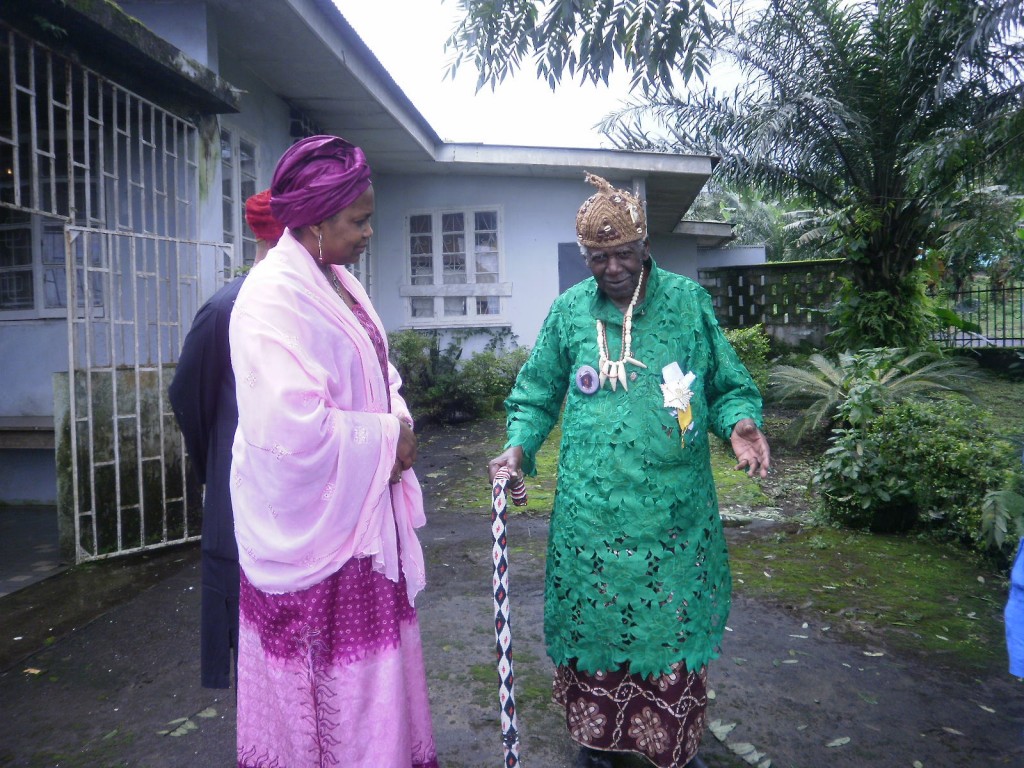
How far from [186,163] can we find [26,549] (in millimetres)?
2920

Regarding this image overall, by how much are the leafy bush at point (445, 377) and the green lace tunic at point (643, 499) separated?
7355 millimetres

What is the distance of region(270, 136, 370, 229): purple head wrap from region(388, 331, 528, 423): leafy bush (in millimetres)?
7718

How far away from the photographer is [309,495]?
2035 millimetres

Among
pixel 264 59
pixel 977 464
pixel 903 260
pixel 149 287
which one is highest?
pixel 264 59

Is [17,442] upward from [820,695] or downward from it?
upward

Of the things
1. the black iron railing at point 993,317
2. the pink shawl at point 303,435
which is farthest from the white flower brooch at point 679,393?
the black iron railing at point 993,317

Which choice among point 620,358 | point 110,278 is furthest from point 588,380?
point 110,278

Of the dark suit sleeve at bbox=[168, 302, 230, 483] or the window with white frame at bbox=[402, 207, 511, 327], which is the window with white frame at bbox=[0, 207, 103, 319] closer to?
the dark suit sleeve at bbox=[168, 302, 230, 483]

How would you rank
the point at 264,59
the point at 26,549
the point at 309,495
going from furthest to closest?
the point at 264,59 < the point at 26,549 < the point at 309,495

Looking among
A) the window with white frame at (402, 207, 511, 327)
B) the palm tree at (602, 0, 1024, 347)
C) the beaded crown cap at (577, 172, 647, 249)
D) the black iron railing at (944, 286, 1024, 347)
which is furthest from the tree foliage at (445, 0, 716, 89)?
the black iron railing at (944, 286, 1024, 347)

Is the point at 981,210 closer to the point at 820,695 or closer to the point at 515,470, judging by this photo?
the point at 820,695

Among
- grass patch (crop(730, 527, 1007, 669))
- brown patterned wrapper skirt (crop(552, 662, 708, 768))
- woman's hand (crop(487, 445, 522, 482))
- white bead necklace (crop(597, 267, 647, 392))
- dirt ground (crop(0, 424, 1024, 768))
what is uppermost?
white bead necklace (crop(597, 267, 647, 392))

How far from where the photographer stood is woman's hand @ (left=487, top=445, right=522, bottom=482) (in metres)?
2.52

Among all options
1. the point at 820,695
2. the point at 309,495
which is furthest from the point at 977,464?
the point at 309,495
